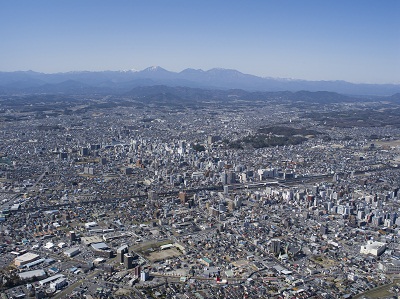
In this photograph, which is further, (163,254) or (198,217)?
(198,217)

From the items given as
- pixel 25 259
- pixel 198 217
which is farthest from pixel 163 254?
pixel 25 259

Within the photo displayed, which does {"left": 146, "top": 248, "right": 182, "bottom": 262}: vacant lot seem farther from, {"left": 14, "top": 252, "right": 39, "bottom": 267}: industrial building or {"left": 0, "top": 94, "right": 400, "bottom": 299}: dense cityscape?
{"left": 14, "top": 252, "right": 39, "bottom": 267}: industrial building

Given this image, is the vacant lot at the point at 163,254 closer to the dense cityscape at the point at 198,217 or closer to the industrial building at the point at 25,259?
the dense cityscape at the point at 198,217

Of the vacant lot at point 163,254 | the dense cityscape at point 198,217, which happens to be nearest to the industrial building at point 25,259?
the dense cityscape at point 198,217

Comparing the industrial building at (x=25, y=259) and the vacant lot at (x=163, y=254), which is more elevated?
the industrial building at (x=25, y=259)

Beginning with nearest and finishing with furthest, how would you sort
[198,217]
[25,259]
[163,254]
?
[25,259] < [163,254] < [198,217]

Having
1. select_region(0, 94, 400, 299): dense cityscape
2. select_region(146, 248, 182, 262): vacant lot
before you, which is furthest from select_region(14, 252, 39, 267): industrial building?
select_region(146, 248, 182, 262): vacant lot

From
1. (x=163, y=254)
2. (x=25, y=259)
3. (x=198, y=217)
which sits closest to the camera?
(x=25, y=259)

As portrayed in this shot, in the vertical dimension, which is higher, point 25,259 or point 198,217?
point 25,259

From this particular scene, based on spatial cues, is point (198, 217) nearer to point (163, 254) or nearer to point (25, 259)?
point (163, 254)
